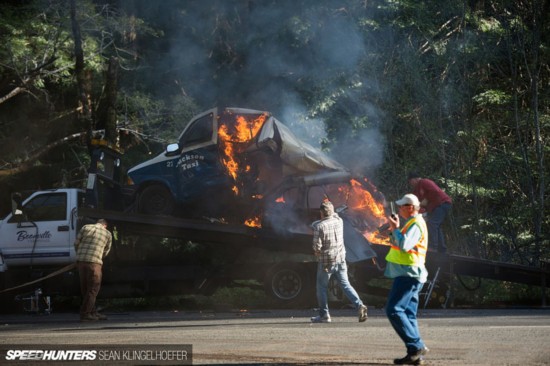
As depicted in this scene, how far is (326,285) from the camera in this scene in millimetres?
12250

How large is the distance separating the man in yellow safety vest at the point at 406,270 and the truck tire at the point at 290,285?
7883mm

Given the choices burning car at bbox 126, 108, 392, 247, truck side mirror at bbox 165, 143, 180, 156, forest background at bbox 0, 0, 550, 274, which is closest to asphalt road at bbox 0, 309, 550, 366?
burning car at bbox 126, 108, 392, 247

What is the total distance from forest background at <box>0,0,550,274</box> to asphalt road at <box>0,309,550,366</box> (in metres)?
7.87

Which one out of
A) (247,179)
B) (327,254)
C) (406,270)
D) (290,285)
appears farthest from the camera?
(290,285)

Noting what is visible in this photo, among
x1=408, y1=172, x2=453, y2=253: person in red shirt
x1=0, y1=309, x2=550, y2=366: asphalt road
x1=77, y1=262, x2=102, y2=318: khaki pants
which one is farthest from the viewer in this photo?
x1=408, y1=172, x2=453, y2=253: person in red shirt

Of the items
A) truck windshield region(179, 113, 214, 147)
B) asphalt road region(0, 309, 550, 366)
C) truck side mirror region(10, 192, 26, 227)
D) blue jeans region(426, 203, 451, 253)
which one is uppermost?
truck windshield region(179, 113, 214, 147)

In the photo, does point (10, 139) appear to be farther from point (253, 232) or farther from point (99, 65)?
point (253, 232)

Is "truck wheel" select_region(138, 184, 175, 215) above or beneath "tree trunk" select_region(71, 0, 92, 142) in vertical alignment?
beneath

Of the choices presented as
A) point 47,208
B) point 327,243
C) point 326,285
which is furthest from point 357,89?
point 326,285

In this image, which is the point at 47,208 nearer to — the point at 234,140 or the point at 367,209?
the point at 234,140

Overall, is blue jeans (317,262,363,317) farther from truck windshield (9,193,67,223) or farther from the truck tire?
truck windshield (9,193,67,223)

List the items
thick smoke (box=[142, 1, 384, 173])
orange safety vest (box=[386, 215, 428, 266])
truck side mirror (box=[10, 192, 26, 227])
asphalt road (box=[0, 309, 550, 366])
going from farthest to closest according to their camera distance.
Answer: thick smoke (box=[142, 1, 384, 173])
truck side mirror (box=[10, 192, 26, 227])
asphalt road (box=[0, 309, 550, 366])
orange safety vest (box=[386, 215, 428, 266])

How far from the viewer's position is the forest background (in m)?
22.0

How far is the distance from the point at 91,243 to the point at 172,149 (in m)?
2.33
